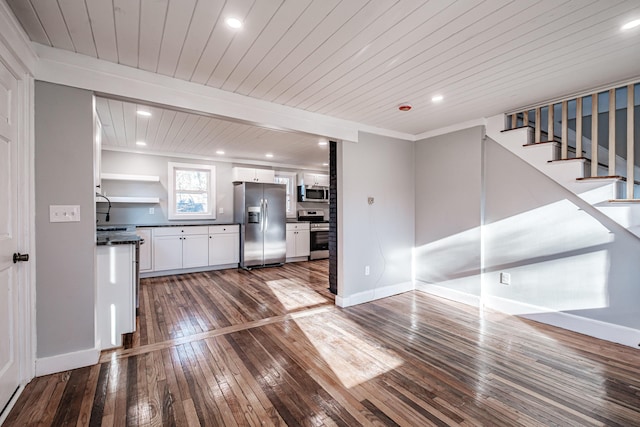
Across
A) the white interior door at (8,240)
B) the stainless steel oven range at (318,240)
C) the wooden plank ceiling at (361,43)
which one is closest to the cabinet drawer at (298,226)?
the stainless steel oven range at (318,240)

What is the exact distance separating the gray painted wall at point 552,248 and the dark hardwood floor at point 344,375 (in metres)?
0.32

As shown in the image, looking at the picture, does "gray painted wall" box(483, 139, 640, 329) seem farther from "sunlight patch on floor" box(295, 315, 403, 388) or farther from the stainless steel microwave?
the stainless steel microwave

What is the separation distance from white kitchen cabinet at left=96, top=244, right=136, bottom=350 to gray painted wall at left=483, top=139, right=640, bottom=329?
382 cm

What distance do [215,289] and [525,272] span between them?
4.00 metres

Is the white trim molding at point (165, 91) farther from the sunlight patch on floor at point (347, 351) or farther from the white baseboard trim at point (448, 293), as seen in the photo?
the white baseboard trim at point (448, 293)

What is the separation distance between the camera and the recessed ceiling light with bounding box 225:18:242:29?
165 cm

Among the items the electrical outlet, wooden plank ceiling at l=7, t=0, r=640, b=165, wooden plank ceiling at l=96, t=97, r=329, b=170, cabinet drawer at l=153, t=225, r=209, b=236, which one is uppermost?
wooden plank ceiling at l=7, t=0, r=640, b=165

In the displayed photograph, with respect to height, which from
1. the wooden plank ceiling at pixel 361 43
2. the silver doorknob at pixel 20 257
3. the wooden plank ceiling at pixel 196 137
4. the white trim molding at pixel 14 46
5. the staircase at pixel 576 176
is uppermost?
the wooden plank ceiling at pixel 361 43

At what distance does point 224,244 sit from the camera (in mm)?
5469

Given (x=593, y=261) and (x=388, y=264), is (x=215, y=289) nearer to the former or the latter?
(x=388, y=264)

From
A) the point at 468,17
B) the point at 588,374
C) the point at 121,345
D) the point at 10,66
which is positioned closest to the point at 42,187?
the point at 10,66

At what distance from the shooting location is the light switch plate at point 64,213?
6.52ft

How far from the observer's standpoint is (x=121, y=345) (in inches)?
95.8

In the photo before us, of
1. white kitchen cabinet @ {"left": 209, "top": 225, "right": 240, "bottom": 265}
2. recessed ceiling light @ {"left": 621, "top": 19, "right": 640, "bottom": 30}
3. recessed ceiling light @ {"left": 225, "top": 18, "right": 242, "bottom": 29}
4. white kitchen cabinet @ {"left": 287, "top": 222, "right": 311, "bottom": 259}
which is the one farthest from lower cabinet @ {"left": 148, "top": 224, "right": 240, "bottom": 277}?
recessed ceiling light @ {"left": 621, "top": 19, "right": 640, "bottom": 30}
